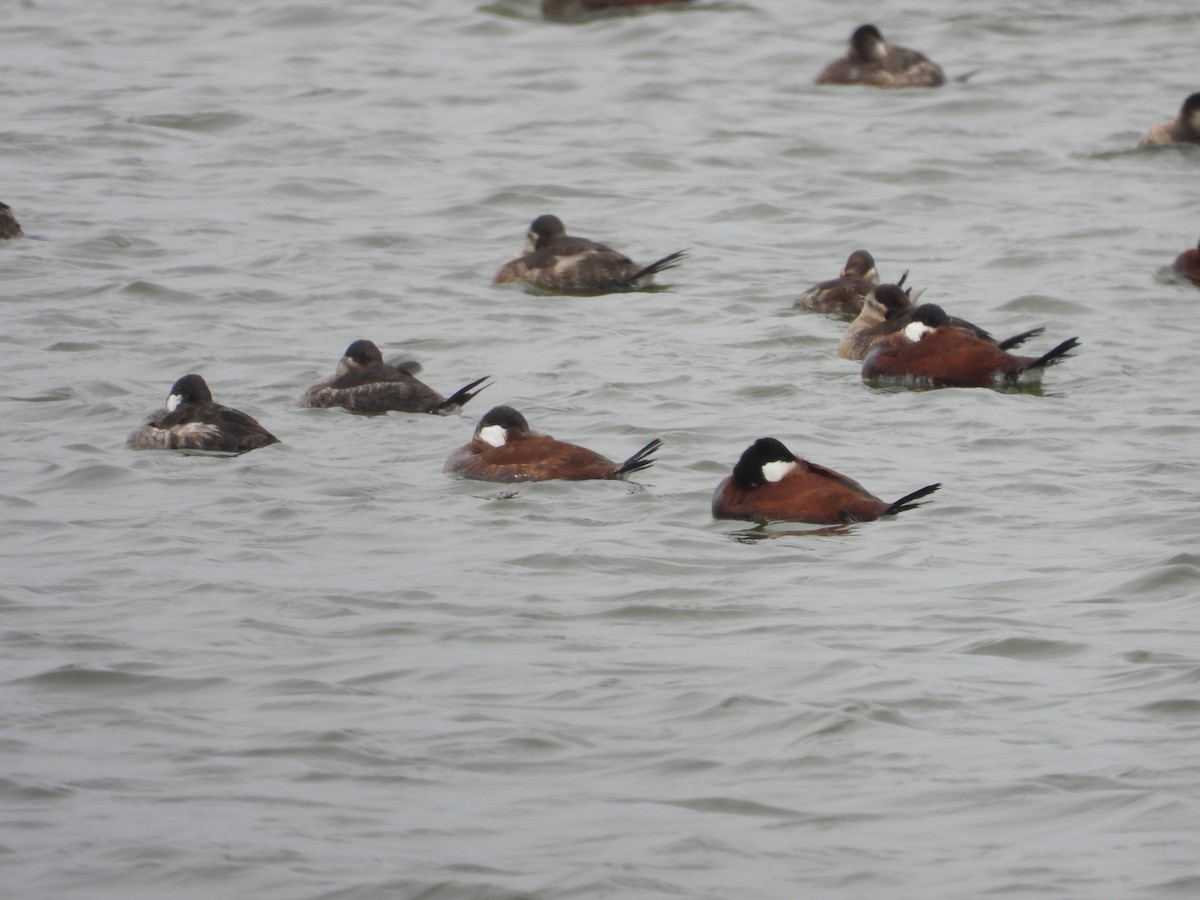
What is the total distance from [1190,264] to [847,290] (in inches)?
94.3

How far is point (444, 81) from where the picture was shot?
21.0 m

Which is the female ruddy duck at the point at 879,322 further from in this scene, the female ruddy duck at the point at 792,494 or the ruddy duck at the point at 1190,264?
the female ruddy duck at the point at 792,494

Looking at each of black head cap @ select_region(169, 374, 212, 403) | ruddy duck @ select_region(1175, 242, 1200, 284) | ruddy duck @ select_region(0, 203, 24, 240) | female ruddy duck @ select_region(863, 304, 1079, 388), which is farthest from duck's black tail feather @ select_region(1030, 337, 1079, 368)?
ruddy duck @ select_region(0, 203, 24, 240)

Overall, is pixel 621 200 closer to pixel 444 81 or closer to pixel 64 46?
pixel 444 81

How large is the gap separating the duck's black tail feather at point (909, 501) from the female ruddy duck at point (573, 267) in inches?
205

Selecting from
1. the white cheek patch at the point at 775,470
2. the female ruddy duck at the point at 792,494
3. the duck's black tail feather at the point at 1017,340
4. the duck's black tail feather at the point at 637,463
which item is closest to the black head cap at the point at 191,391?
the duck's black tail feather at the point at 637,463

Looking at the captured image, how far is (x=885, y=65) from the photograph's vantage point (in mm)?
20172

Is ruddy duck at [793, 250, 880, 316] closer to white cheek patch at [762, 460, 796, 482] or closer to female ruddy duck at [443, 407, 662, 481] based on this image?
female ruddy duck at [443, 407, 662, 481]

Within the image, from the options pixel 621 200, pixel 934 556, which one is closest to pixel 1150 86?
pixel 621 200

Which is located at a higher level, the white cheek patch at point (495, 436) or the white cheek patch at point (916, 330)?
the white cheek patch at point (916, 330)

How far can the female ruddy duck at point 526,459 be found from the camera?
10016 millimetres

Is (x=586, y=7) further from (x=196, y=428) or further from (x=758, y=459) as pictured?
(x=758, y=459)

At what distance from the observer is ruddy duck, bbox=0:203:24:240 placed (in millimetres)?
15031

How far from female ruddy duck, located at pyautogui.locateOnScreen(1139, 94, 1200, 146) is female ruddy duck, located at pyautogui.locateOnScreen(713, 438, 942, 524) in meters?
9.52
